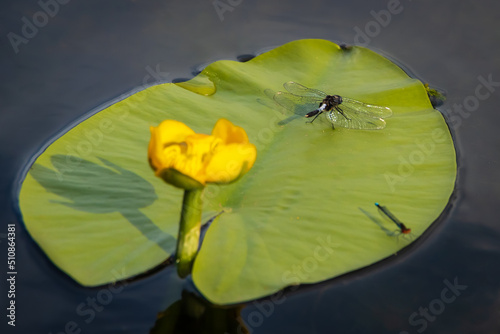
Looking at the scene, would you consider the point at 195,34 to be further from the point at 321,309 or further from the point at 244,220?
the point at 321,309

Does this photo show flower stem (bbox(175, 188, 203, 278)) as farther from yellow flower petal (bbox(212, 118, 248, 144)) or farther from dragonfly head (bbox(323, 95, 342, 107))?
dragonfly head (bbox(323, 95, 342, 107))

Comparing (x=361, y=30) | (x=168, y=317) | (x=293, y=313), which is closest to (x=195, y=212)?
(x=168, y=317)
